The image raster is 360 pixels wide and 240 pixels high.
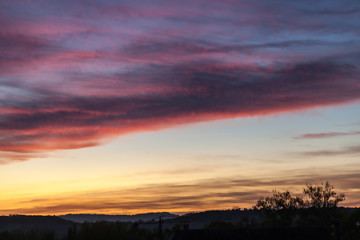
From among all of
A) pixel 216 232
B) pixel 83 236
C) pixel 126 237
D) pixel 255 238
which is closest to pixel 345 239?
pixel 255 238

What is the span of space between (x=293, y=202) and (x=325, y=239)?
117 feet

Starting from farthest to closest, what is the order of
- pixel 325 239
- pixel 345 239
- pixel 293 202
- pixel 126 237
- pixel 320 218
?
pixel 293 202, pixel 320 218, pixel 126 237, pixel 325 239, pixel 345 239

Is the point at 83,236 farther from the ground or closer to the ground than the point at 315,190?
closer to the ground

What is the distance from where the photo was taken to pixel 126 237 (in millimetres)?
53438

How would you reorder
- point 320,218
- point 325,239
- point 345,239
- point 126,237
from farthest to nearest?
point 320,218
point 126,237
point 325,239
point 345,239

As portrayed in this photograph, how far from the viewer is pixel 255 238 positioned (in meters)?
47.2

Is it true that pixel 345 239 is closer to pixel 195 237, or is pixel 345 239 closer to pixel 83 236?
pixel 195 237

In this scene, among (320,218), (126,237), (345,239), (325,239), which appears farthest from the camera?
(320,218)

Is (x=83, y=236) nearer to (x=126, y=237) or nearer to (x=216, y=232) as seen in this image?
(x=126, y=237)

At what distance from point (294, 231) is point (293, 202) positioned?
117ft

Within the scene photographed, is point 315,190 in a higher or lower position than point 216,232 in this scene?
higher

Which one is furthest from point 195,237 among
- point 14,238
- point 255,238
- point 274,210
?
point 274,210

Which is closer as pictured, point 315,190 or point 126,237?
point 126,237

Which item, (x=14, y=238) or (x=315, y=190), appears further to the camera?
(x=315, y=190)
